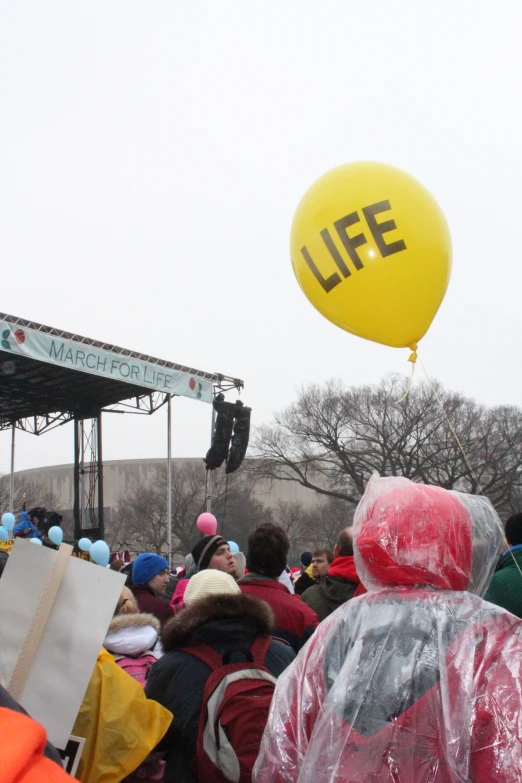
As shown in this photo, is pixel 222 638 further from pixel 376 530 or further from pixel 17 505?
pixel 17 505

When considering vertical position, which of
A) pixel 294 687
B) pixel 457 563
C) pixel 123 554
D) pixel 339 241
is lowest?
pixel 123 554

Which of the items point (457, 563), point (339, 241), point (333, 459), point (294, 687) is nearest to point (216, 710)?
point (294, 687)

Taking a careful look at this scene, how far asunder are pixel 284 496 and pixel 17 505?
704 inches

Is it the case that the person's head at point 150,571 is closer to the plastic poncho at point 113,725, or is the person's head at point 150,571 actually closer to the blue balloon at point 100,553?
the plastic poncho at point 113,725

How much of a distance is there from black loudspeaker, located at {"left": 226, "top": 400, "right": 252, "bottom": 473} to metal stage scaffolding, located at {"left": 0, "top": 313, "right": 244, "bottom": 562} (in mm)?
554

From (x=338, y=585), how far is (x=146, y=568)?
4.23 ft

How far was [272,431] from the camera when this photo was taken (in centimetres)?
3578

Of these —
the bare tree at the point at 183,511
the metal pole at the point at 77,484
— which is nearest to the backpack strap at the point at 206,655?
the metal pole at the point at 77,484

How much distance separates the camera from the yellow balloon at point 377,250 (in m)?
3.77

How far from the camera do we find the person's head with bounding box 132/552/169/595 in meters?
4.52

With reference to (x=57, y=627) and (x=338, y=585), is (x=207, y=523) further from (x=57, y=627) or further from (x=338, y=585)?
(x=57, y=627)

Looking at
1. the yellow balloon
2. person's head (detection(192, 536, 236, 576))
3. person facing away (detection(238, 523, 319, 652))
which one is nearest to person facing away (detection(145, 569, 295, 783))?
person facing away (detection(238, 523, 319, 652))

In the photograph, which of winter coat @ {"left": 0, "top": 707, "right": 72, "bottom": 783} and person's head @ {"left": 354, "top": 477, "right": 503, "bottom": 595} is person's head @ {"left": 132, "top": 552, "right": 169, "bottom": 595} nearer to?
person's head @ {"left": 354, "top": 477, "right": 503, "bottom": 595}

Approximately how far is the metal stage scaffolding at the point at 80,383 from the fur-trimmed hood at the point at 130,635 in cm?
1044
